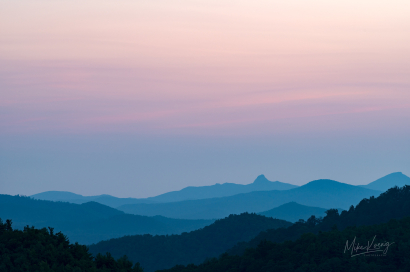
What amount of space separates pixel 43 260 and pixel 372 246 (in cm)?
4500

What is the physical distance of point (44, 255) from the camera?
125ft

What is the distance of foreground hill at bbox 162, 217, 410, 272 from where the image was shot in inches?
2344

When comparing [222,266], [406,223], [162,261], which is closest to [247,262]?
[222,266]
